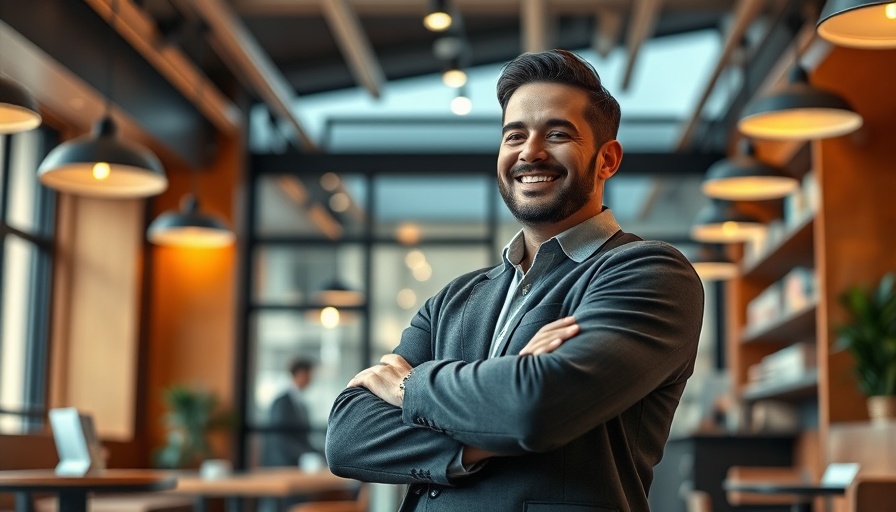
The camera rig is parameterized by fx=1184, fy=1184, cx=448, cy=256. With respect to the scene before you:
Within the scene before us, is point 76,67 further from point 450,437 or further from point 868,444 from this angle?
point 450,437

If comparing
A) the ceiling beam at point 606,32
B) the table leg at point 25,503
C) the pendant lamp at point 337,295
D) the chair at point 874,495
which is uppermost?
the ceiling beam at point 606,32

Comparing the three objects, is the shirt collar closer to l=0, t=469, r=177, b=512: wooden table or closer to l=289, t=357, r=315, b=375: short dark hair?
l=0, t=469, r=177, b=512: wooden table

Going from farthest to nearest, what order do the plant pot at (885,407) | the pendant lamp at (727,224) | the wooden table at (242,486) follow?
the pendant lamp at (727,224)
the wooden table at (242,486)
the plant pot at (885,407)

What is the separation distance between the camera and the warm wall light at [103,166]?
18.6 feet

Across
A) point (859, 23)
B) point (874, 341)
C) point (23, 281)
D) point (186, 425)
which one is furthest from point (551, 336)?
point (186, 425)

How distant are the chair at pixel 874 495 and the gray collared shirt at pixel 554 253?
2.59m

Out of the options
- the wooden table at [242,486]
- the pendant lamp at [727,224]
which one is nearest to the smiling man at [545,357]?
the wooden table at [242,486]

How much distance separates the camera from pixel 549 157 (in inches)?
76.8

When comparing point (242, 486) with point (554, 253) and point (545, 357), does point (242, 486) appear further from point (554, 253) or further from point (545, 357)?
point (545, 357)

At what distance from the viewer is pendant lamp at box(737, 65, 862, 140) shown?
207 inches

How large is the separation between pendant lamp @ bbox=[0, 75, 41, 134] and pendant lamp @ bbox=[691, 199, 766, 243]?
5050 mm

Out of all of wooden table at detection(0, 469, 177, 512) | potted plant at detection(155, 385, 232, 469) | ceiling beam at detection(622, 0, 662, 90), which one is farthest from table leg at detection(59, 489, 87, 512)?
potted plant at detection(155, 385, 232, 469)

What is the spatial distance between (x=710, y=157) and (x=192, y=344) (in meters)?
5.17

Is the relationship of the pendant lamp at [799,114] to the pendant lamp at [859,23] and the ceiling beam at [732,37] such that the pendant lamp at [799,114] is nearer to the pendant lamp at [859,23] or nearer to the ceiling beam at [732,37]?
the pendant lamp at [859,23]
